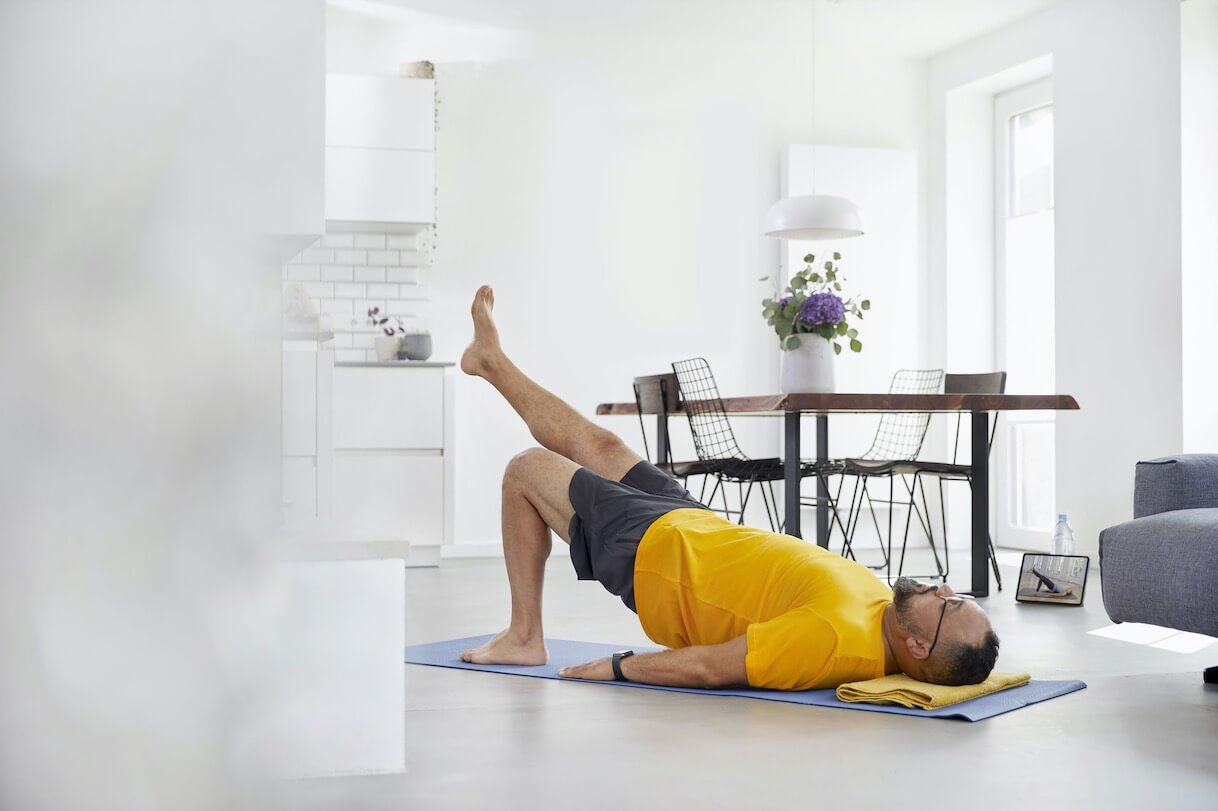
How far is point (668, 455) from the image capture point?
547 centimetres

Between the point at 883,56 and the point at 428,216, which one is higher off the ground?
the point at 883,56

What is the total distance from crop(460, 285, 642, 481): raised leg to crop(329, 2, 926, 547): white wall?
11.4ft

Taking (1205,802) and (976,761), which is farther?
(976,761)

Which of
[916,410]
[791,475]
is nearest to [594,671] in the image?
[791,475]

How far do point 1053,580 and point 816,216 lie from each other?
1857 mm

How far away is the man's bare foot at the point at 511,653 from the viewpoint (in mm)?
2990

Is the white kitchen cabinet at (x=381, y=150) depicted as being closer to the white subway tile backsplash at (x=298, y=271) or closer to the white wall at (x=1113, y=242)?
the white wall at (x=1113, y=242)

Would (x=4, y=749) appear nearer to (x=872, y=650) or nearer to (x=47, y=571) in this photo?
(x=47, y=571)

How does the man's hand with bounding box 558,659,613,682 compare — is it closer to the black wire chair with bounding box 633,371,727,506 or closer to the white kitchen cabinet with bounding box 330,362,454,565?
the black wire chair with bounding box 633,371,727,506

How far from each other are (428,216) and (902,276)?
306 cm

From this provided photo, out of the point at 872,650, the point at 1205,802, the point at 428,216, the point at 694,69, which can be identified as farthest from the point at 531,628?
the point at 694,69

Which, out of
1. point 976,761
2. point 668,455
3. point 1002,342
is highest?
point 1002,342

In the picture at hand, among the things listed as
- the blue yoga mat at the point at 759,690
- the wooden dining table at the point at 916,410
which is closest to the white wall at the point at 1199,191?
the wooden dining table at the point at 916,410

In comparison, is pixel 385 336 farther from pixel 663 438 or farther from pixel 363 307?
pixel 663 438
